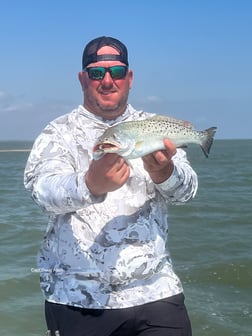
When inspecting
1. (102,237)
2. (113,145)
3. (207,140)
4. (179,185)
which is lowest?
(102,237)

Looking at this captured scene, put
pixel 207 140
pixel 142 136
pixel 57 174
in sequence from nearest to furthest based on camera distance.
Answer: pixel 142 136 < pixel 57 174 < pixel 207 140

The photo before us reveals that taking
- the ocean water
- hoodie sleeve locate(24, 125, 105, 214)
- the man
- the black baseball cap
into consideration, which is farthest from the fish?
the ocean water

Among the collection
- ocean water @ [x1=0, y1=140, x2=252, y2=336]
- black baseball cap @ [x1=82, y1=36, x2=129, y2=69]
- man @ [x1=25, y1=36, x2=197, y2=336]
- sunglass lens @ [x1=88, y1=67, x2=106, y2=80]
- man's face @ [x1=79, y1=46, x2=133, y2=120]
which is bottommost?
ocean water @ [x1=0, y1=140, x2=252, y2=336]

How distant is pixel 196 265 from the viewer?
1103 cm

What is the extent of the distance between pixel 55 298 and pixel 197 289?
641cm

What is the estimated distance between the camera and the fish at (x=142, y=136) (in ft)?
9.27

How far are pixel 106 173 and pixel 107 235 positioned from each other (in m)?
0.61

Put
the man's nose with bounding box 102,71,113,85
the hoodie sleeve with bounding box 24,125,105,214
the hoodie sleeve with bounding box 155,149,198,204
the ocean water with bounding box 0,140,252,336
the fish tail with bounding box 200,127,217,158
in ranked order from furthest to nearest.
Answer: the ocean water with bounding box 0,140,252,336 → the fish tail with bounding box 200,127,217,158 → the man's nose with bounding box 102,71,113,85 → the hoodie sleeve with bounding box 155,149,198,204 → the hoodie sleeve with bounding box 24,125,105,214

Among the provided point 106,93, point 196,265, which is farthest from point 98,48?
point 196,265

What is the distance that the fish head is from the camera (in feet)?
9.14

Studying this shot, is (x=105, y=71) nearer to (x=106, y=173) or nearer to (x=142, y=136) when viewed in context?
(x=142, y=136)

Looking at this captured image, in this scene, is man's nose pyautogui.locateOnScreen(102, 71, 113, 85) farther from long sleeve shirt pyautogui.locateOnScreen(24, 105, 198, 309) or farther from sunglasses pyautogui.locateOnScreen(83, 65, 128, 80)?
long sleeve shirt pyautogui.locateOnScreen(24, 105, 198, 309)

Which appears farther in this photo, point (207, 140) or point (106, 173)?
point (207, 140)

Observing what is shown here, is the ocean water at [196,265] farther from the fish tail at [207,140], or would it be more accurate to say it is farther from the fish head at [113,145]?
the fish head at [113,145]
